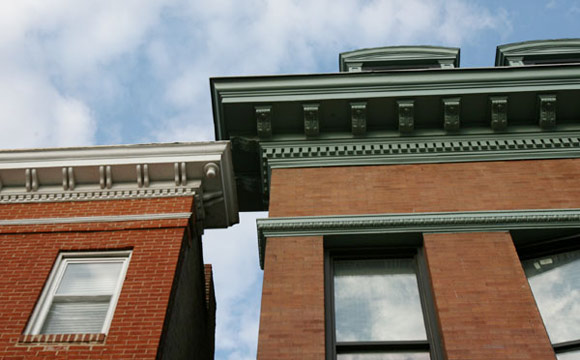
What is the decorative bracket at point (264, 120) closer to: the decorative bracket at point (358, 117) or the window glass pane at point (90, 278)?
the decorative bracket at point (358, 117)

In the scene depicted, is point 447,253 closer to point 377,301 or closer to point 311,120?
point 377,301

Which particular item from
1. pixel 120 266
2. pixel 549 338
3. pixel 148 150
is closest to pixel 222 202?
pixel 148 150

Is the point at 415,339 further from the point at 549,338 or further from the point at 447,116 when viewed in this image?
the point at 447,116

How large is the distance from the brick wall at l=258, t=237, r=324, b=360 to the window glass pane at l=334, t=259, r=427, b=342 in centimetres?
47

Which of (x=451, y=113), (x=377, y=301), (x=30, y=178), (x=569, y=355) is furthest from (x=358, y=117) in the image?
(x=30, y=178)

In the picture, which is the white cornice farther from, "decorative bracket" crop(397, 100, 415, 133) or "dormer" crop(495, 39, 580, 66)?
"dormer" crop(495, 39, 580, 66)

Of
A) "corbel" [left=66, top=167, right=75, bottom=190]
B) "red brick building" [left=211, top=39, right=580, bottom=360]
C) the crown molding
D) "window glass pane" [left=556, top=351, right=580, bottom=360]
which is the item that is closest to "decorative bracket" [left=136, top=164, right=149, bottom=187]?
the crown molding

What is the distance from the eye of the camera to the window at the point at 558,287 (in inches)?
314

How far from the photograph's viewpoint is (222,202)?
37.5 feet

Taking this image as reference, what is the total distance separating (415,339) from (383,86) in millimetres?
4789

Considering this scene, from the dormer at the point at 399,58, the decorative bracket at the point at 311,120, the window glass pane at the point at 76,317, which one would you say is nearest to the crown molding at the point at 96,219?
the window glass pane at the point at 76,317

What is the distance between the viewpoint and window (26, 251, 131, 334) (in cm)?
873

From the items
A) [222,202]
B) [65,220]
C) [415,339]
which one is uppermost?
[222,202]

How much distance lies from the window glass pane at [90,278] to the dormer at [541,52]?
9195mm
